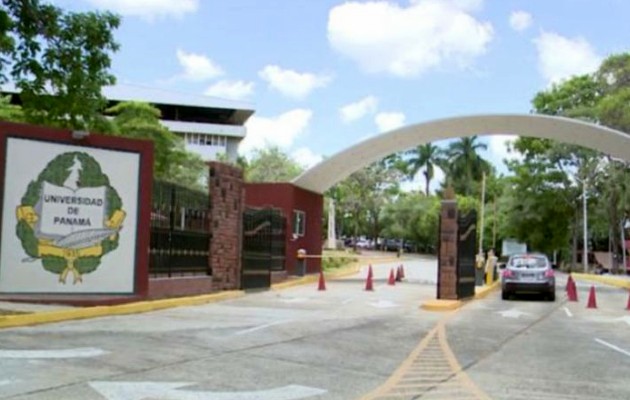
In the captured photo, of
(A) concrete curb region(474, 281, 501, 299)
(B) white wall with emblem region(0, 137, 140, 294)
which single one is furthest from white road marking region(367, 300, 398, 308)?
(B) white wall with emblem region(0, 137, 140, 294)

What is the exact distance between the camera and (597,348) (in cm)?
1268

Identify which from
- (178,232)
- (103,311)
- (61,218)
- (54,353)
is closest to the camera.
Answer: (54,353)

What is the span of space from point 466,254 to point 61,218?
12864 mm

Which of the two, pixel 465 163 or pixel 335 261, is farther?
pixel 465 163

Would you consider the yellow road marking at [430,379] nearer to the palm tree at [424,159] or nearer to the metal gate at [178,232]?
the metal gate at [178,232]

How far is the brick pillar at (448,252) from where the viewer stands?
21844 millimetres

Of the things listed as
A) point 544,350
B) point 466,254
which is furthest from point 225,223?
point 544,350

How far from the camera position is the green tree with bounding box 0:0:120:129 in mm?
12523

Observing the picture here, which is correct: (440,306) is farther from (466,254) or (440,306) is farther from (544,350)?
(544,350)

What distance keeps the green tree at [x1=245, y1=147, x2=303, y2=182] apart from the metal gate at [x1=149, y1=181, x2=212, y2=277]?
1743 inches

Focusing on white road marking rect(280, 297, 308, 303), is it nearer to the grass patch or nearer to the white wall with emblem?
the white wall with emblem

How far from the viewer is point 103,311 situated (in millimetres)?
14555

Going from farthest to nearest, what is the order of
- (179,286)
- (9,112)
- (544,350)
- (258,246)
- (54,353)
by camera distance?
(9,112), (258,246), (179,286), (544,350), (54,353)

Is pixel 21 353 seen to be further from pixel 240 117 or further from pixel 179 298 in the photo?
pixel 240 117
